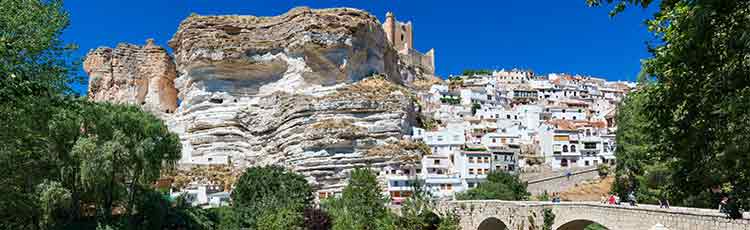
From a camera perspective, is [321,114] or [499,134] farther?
[499,134]

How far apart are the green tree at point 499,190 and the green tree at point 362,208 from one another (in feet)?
22.7

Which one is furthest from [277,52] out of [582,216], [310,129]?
[582,216]

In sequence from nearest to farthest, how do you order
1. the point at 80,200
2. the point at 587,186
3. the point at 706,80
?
the point at 706,80 < the point at 80,200 < the point at 587,186

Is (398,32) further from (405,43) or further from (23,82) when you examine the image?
(23,82)

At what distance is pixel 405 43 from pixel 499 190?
238 feet

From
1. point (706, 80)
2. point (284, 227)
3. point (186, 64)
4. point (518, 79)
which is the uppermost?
point (518, 79)

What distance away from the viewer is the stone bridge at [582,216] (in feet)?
46.6

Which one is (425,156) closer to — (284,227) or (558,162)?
(558,162)

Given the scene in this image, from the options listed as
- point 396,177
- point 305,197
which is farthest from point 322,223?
point 396,177

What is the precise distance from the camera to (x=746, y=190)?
8227 mm

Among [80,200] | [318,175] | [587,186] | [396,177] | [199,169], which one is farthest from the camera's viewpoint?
[199,169]

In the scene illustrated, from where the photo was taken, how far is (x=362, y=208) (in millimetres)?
31656

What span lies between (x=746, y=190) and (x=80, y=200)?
2853 centimetres

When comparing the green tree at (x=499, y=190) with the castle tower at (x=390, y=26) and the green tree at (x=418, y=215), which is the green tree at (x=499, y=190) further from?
the castle tower at (x=390, y=26)
